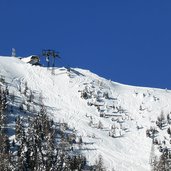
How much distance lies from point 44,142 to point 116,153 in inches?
5336

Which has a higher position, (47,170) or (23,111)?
(23,111)

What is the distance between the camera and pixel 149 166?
18138cm

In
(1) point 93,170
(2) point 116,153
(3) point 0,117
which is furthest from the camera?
(2) point 116,153

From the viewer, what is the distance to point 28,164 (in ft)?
169

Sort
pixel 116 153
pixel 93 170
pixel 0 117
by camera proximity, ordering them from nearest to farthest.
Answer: pixel 0 117 → pixel 93 170 → pixel 116 153

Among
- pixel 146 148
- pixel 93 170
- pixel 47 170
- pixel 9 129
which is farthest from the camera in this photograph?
pixel 146 148

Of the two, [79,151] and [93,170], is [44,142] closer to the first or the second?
[93,170]

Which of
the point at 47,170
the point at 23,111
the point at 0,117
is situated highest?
the point at 23,111

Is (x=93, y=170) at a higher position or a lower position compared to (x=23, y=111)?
lower

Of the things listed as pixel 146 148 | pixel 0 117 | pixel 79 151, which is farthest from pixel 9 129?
pixel 0 117

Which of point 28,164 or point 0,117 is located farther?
point 0,117

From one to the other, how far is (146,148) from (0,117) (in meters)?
142

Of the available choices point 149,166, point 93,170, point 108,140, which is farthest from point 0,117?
point 108,140

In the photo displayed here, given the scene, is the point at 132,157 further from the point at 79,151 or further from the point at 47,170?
the point at 47,170
